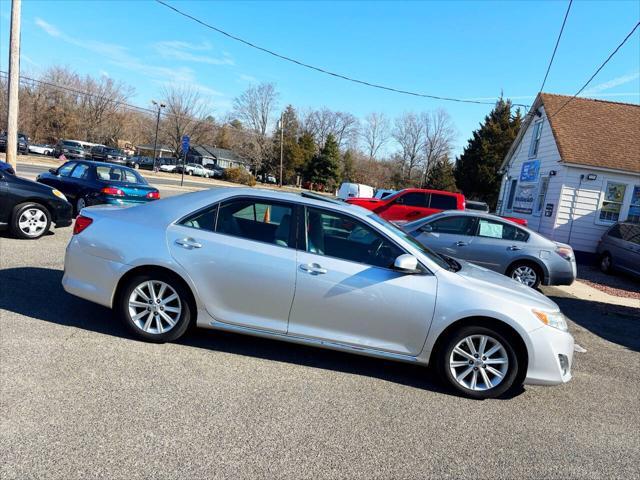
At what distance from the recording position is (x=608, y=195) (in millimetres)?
15594

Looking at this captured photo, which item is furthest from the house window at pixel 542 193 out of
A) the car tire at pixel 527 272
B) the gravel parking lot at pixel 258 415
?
the gravel parking lot at pixel 258 415

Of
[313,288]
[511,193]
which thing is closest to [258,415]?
[313,288]

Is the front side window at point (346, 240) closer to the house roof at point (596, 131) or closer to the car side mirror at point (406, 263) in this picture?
the car side mirror at point (406, 263)

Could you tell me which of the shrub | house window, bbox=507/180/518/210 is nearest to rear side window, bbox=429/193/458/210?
house window, bbox=507/180/518/210

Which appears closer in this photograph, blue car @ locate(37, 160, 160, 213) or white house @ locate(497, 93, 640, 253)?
blue car @ locate(37, 160, 160, 213)

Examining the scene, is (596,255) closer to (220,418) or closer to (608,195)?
(608,195)

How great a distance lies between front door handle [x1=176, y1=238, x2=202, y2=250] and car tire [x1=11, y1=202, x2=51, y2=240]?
5676mm

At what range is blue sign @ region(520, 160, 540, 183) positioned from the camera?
1850 centimetres

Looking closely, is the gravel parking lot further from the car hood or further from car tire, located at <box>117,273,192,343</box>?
the car hood

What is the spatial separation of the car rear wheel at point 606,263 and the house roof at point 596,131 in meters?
3.23

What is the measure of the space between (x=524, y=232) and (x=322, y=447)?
768cm

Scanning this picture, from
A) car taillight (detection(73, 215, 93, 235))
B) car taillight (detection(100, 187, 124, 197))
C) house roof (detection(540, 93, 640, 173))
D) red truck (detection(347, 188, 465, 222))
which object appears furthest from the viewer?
house roof (detection(540, 93, 640, 173))

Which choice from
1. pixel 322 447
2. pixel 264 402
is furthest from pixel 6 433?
pixel 322 447

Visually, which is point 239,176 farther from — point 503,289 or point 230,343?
point 503,289
